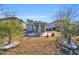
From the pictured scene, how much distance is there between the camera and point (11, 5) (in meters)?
3.67

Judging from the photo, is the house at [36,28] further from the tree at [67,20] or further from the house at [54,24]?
the tree at [67,20]

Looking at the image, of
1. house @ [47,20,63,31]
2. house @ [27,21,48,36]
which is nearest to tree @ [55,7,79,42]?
house @ [47,20,63,31]

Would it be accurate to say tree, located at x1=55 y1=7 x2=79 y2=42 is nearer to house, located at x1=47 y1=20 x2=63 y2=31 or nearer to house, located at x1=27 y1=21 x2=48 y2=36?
house, located at x1=47 y1=20 x2=63 y2=31

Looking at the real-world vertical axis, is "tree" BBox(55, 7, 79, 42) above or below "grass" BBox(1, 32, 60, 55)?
above

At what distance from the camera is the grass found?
3682mm

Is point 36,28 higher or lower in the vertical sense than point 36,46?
higher

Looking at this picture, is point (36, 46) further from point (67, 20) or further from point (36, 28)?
point (67, 20)

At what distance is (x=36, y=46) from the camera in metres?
3.70

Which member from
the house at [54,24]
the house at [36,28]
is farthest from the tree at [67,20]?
the house at [36,28]

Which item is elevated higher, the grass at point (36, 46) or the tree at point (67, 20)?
the tree at point (67, 20)

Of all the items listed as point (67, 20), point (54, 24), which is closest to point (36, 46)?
point (54, 24)

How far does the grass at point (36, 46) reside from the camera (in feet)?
12.1

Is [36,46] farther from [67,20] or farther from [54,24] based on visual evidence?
[67,20]
